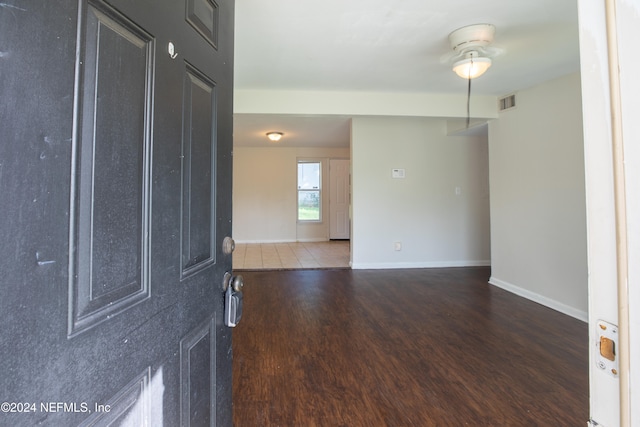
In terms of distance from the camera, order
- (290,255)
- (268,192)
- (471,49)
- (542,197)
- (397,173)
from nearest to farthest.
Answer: (471,49)
(542,197)
(397,173)
(290,255)
(268,192)

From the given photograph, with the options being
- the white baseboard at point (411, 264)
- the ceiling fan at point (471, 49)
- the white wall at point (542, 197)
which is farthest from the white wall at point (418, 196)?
the ceiling fan at point (471, 49)

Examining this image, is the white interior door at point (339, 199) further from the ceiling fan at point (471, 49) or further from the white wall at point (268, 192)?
the ceiling fan at point (471, 49)

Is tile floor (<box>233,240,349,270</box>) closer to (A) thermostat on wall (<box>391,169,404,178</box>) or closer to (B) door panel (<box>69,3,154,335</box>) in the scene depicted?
(A) thermostat on wall (<box>391,169,404,178</box>)

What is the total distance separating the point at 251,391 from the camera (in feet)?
5.44

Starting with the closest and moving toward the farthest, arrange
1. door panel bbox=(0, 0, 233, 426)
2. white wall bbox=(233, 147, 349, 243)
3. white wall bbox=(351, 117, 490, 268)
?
door panel bbox=(0, 0, 233, 426) → white wall bbox=(351, 117, 490, 268) → white wall bbox=(233, 147, 349, 243)

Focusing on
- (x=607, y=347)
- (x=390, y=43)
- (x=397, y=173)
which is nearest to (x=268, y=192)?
(x=397, y=173)

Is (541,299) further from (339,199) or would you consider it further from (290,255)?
(339,199)

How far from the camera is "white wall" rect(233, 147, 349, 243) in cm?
724

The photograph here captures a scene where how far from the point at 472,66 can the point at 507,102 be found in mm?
1467

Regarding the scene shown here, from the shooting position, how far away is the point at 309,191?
25.3ft

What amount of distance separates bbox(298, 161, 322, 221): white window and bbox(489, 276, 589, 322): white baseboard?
4.62m

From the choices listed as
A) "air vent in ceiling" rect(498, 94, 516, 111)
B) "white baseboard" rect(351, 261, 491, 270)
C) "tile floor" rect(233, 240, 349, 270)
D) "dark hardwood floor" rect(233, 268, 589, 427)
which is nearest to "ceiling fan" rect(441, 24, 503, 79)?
"air vent in ceiling" rect(498, 94, 516, 111)

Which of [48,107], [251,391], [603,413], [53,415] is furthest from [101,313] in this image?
[251,391]

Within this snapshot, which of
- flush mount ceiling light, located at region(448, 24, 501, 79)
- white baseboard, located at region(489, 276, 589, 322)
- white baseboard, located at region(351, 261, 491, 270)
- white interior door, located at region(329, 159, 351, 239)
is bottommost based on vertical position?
white baseboard, located at region(489, 276, 589, 322)
